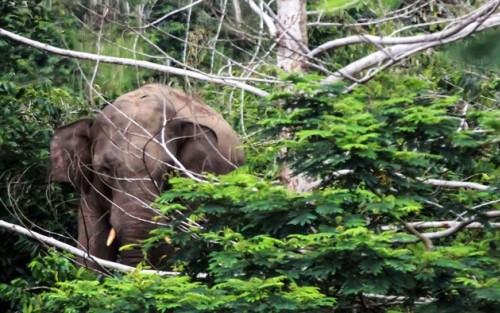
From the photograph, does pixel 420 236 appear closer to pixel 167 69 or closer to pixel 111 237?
pixel 167 69

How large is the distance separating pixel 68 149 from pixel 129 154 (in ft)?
2.42

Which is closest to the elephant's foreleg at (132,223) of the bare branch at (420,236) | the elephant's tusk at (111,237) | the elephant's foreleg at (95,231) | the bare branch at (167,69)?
the elephant's tusk at (111,237)

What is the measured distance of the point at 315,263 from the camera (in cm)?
610

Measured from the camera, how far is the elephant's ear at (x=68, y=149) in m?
10.3

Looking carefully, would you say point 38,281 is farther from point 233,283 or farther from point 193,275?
point 233,283

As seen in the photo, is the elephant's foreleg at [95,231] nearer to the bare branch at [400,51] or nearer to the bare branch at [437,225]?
the bare branch at [400,51]

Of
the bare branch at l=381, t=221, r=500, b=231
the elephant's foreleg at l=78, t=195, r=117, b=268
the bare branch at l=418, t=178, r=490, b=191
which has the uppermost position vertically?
the bare branch at l=418, t=178, r=490, b=191

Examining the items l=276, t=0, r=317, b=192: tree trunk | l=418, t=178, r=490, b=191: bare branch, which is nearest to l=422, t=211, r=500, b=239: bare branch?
l=418, t=178, r=490, b=191: bare branch

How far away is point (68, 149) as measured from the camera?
1030 centimetres

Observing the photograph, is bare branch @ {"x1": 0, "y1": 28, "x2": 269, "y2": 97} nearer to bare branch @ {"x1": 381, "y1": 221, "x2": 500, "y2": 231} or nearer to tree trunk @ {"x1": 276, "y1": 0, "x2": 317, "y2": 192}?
tree trunk @ {"x1": 276, "y1": 0, "x2": 317, "y2": 192}

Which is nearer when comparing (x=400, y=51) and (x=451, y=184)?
(x=451, y=184)

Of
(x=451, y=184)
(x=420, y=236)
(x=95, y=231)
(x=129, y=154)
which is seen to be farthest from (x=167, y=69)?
(x=95, y=231)

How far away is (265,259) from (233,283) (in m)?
0.25

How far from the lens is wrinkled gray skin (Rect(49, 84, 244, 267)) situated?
388 inches
